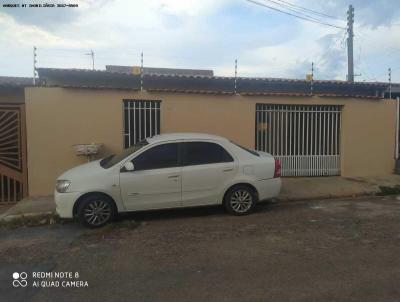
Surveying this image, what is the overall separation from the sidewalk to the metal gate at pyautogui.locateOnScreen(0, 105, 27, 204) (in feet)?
1.72

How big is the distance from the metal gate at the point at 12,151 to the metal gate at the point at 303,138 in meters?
5.87

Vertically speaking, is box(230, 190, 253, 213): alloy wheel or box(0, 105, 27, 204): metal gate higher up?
box(0, 105, 27, 204): metal gate

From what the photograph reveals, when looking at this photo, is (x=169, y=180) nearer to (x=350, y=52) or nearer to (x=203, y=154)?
(x=203, y=154)

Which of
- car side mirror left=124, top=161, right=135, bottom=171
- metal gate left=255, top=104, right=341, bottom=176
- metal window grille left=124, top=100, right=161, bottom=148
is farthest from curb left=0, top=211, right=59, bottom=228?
metal gate left=255, top=104, right=341, bottom=176

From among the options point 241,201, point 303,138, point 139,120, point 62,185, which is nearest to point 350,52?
point 303,138

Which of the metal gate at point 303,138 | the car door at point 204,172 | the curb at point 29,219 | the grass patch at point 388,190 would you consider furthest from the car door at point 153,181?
the grass patch at point 388,190

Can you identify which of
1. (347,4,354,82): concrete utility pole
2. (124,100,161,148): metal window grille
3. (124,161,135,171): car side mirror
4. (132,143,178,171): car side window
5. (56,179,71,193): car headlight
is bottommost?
(56,179,71,193): car headlight

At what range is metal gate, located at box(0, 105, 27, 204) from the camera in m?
9.85

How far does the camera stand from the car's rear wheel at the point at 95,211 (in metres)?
7.14

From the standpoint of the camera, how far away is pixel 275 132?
11602mm

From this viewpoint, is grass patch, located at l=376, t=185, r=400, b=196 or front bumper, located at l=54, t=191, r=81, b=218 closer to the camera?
front bumper, located at l=54, t=191, r=81, b=218

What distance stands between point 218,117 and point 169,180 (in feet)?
12.2

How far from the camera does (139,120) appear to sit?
34.3ft

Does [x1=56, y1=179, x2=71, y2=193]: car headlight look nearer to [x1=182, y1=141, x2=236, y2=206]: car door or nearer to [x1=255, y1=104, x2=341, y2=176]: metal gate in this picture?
[x1=182, y1=141, x2=236, y2=206]: car door
